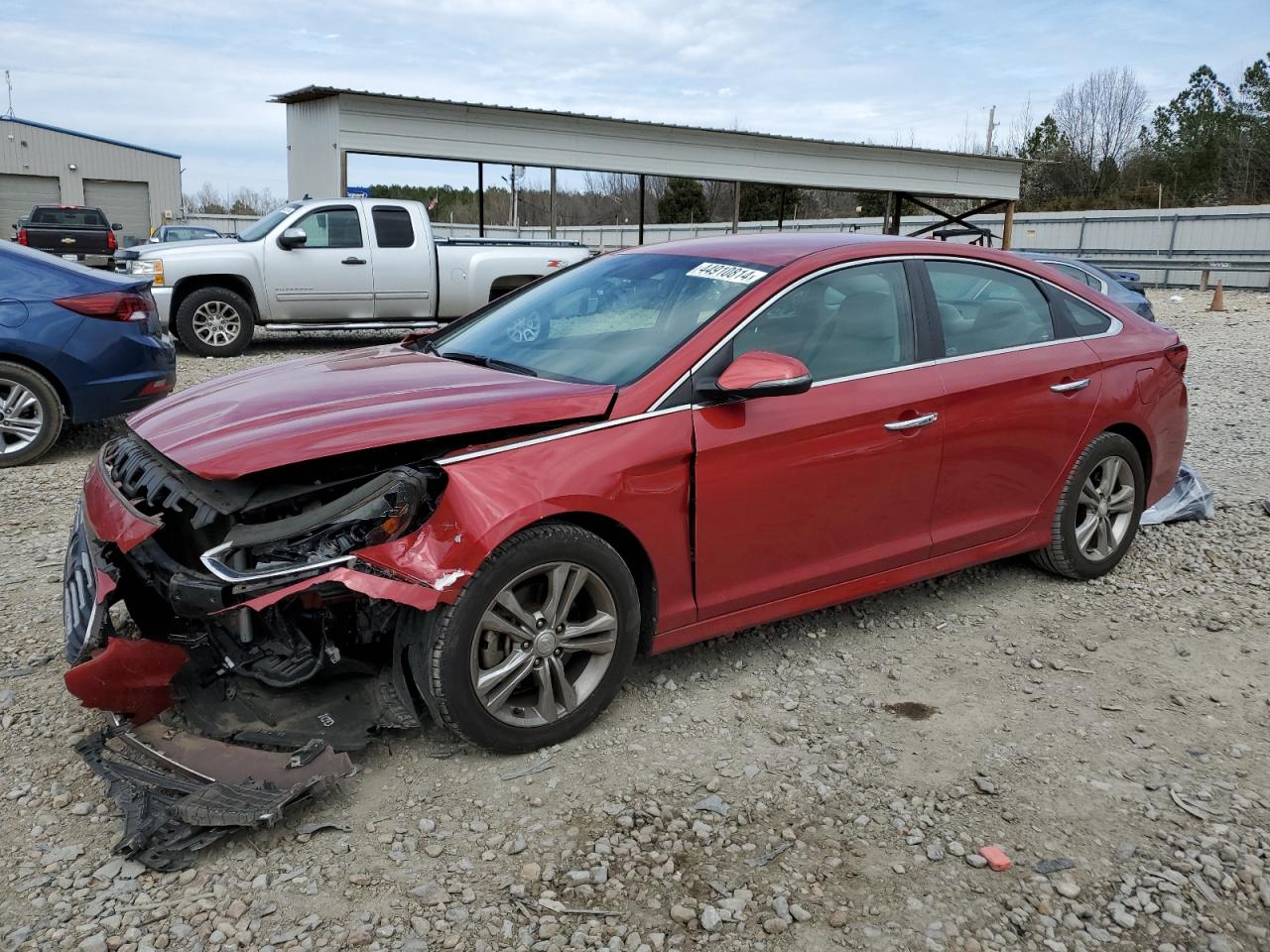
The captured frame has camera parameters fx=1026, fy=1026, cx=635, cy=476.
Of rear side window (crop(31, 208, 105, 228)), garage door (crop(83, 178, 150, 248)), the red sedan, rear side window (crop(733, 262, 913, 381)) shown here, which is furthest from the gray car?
garage door (crop(83, 178, 150, 248))

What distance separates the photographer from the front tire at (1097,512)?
15.7ft

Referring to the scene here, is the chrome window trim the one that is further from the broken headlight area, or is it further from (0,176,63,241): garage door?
(0,176,63,241): garage door

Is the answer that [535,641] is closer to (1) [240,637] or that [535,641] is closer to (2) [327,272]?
(1) [240,637]

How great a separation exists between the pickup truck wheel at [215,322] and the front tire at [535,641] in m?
10.2

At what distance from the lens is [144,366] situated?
281 inches

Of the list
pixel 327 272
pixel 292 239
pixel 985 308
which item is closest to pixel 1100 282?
pixel 985 308

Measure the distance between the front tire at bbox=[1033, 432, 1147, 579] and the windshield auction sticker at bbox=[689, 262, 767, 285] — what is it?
75.8 inches

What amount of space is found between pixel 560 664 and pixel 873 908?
3.93 feet

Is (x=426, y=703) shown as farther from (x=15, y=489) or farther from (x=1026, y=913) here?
(x=15, y=489)

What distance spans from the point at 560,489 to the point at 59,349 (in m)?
5.21

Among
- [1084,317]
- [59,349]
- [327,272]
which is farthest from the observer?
[327,272]

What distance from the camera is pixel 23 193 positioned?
42.5 meters

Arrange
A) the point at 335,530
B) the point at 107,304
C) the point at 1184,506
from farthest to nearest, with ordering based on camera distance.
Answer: the point at 107,304 < the point at 1184,506 < the point at 335,530

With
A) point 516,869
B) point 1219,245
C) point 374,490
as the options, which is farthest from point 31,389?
point 1219,245
